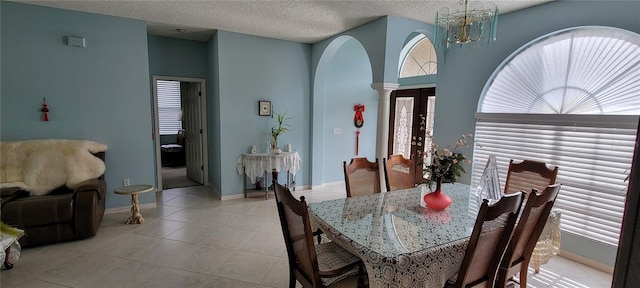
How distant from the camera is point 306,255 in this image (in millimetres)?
1671

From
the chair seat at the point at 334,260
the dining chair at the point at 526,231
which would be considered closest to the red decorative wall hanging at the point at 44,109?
the chair seat at the point at 334,260

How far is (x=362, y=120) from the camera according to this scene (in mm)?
5832

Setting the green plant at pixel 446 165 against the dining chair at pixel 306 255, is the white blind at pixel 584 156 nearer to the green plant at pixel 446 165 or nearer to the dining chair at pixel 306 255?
the green plant at pixel 446 165

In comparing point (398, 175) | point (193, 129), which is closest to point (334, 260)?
point (398, 175)

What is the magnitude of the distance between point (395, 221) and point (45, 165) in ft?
12.2

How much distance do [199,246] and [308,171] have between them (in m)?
2.64

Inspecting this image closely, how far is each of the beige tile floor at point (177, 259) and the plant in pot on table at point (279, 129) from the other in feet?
4.17

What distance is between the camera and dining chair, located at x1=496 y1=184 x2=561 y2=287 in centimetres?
166

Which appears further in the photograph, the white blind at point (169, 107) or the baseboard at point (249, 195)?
the white blind at point (169, 107)

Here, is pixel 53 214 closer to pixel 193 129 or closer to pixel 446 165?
pixel 193 129

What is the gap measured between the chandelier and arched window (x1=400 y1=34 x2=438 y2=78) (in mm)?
2642

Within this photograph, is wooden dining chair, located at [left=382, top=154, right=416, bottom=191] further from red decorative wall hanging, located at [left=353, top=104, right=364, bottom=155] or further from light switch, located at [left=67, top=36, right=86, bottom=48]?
light switch, located at [left=67, top=36, right=86, bottom=48]

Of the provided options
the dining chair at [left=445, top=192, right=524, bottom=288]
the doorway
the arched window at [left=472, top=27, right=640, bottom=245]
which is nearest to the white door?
the doorway

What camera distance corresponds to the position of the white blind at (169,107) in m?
7.60
